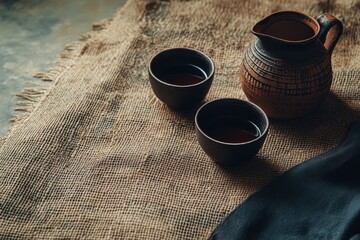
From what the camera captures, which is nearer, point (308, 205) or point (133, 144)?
point (308, 205)

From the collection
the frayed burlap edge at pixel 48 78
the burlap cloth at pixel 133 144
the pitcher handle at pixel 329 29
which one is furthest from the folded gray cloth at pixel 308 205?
the frayed burlap edge at pixel 48 78

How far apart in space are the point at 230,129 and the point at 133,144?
0.58 feet

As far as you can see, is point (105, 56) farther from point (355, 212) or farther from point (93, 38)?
point (355, 212)

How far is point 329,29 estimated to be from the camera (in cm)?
92

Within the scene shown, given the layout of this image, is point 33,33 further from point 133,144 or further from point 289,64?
point 289,64

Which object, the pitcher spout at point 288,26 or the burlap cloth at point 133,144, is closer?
the burlap cloth at point 133,144

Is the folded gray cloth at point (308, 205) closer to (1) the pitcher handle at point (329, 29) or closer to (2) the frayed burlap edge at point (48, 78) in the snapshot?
(1) the pitcher handle at point (329, 29)

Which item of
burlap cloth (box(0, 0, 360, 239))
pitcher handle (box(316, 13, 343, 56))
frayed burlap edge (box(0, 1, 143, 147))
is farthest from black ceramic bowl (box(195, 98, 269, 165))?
frayed burlap edge (box(0, 1, 143, 147))

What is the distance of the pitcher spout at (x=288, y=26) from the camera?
0.91 metres

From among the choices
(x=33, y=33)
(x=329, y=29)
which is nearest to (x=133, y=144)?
(x=329, y=29)

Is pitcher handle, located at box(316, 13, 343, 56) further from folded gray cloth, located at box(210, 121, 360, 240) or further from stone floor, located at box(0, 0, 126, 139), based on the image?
stone floor, located at box(0, 0, 126, 139)

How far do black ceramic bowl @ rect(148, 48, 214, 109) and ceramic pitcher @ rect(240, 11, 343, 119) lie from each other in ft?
0.26

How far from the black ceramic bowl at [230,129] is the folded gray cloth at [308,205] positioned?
7cm

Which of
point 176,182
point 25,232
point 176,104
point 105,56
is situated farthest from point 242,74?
point 25,232
